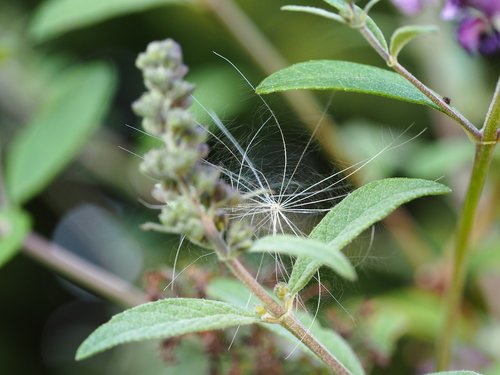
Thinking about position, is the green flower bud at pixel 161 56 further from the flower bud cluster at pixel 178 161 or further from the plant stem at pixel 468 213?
the plant stem at pixel 468 213

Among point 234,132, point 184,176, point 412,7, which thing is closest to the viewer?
point 184,176

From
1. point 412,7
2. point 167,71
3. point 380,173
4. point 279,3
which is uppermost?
point 167,71

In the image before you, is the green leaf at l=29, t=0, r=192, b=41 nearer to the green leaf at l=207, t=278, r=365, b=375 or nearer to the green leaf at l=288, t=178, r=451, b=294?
the green leaf at l=207, t=278, r=365, b=375

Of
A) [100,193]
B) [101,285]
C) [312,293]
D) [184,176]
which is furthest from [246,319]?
[100,193]

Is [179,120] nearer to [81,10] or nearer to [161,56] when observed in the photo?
[161,56]

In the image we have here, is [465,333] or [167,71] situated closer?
[167,71]

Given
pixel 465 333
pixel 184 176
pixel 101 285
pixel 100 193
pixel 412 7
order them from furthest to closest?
pixel 100 193 → pixel 465 333 → pixel 101 285 → pixel 412 7 → pixel 184 176

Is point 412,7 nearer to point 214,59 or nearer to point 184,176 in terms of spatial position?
point 184,176

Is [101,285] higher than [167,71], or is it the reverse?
[167,71]
